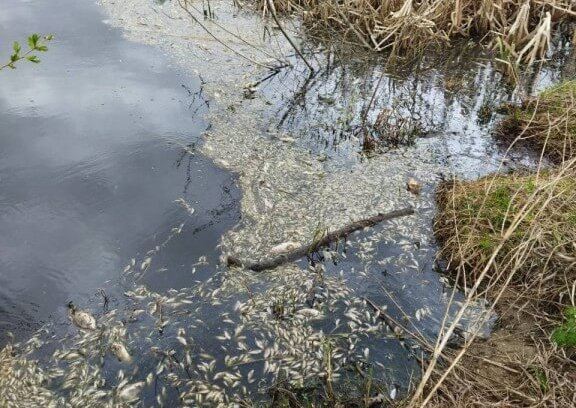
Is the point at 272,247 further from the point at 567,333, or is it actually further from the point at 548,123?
the point at 548,123

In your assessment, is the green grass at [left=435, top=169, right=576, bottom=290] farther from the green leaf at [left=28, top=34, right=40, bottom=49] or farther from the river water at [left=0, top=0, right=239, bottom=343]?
the green leaf at [left=28, top=34, right=40, bottom=49]

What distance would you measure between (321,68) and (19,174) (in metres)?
4.95

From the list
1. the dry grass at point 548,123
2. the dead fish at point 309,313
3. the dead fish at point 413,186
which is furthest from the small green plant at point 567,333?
the dry grass at point 548,123

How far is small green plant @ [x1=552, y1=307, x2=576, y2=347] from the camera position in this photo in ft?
11.4

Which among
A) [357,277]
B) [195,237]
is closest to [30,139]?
[195,237]

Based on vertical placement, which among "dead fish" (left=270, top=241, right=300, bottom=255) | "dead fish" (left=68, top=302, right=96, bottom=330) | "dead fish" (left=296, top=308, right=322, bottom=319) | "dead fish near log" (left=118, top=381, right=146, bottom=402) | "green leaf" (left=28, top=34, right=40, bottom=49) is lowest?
"dead fish near log" (left=118, top=381, right=146, bottom=402)

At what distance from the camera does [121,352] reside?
3529 mm

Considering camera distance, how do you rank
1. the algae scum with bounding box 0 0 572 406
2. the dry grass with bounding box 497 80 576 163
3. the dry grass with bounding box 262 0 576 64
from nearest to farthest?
the algae scum with bounding box 0 0 572 406 → the dry grass with bounding box 497 80 576 163 → the dry grass with bounding box 262 0 576 64

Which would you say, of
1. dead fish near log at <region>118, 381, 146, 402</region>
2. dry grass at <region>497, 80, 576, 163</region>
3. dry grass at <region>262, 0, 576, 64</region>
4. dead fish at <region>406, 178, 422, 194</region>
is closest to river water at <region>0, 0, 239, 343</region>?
dead fish near log at <region>118, 381, 146, 402</region>

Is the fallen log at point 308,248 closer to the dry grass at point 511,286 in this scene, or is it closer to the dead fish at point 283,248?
the dead fish at point 283,248

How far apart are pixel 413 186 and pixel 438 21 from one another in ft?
15.9

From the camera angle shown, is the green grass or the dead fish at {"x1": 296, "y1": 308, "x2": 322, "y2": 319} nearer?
the dead fish at {"x1": 296, "y1": 308, "x2": 322, "y2": 319}

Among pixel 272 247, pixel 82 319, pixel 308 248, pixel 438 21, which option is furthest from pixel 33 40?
pixel 438 21

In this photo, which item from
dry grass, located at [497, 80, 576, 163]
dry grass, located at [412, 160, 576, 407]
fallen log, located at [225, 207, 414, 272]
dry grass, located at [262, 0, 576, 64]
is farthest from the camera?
dry grass, located at [262, 0, 576, 64]
